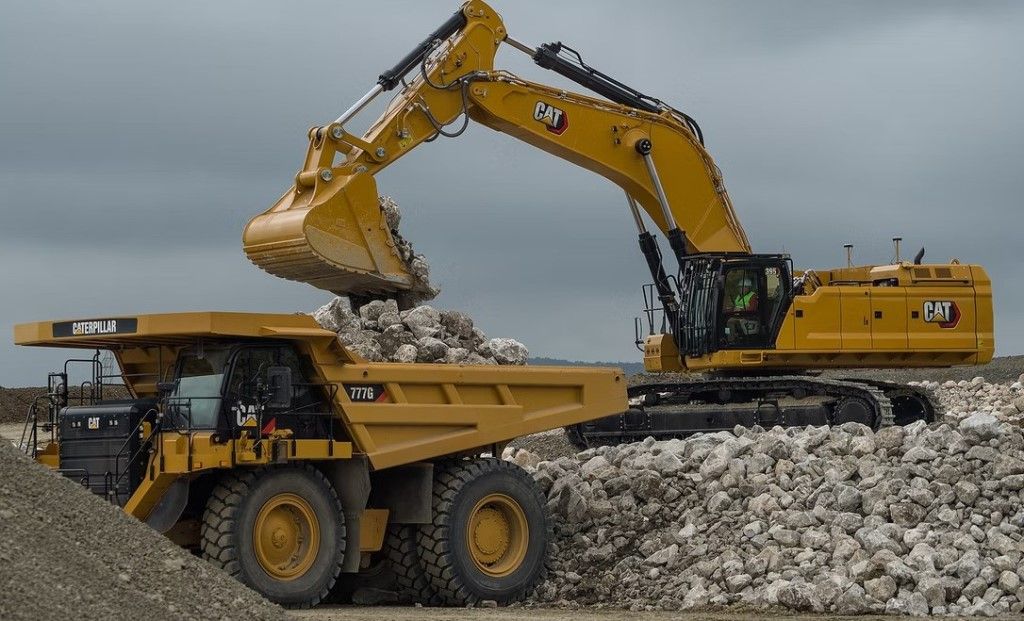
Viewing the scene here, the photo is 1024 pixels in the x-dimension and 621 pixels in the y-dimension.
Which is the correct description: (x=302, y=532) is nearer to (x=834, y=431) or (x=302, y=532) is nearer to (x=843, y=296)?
(x=834, y=431)

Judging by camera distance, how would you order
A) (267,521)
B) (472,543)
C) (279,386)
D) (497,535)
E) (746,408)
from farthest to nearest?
(746,408), (497,535), (472,543), (267,521), (279,386)

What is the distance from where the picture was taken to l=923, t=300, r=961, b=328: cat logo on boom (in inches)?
849

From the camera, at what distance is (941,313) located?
21.6 m

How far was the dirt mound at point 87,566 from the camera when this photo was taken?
352 inches

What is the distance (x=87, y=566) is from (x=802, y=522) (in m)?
6.72

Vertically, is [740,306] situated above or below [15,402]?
above

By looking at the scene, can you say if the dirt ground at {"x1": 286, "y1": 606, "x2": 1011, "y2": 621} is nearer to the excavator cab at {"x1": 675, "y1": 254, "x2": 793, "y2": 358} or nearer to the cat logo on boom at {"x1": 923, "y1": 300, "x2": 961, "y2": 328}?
the excavator cab at {"x1": 675, "y1": 254, "x2": 793, "y2": 358}

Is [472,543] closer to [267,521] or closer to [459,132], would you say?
[267,521]

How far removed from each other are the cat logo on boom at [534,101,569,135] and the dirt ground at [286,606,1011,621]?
874 centimetres

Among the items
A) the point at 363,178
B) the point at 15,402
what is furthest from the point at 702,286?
the point at 15,402

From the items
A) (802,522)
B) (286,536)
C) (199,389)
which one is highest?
(199,389)

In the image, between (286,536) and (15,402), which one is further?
A: (15,402)

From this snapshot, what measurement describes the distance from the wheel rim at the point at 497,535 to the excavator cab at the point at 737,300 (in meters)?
7.60

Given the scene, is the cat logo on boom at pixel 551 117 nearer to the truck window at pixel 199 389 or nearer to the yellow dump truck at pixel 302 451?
the yellow dump truck at pixel 302 451
